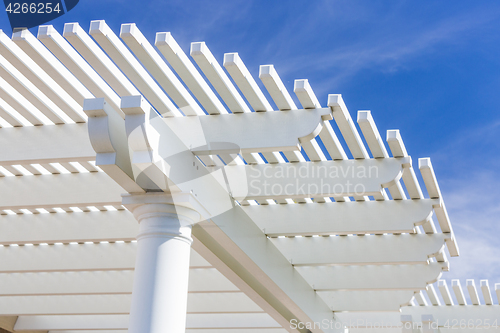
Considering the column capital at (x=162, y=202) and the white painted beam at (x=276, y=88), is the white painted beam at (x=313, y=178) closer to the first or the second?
the white painted beam at (x=276, y=88)

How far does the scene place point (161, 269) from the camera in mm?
5402

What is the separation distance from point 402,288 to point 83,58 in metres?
7.07

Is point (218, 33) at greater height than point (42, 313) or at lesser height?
greater

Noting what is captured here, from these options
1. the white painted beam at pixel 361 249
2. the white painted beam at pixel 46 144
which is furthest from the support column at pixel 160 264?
the white painted beam at pixel 361 249

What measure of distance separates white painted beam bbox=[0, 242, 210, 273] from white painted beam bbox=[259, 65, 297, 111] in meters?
4.67

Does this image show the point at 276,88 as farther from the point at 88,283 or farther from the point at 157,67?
the point at 88,283

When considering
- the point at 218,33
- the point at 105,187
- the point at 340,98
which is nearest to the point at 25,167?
the point at 105,187

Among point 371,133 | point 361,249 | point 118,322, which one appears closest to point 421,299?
point 361,249

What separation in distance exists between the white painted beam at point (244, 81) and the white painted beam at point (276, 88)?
0.14 metres

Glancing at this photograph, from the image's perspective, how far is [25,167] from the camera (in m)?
7.62

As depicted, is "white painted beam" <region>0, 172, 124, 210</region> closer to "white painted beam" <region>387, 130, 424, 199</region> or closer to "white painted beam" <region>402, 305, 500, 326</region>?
"white painted beam" <region>387, 130, 424, 199</region>

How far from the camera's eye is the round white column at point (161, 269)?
207 inches

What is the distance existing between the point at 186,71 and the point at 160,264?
6.08 feet

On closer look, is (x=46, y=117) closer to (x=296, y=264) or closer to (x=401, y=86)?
(x=296, y=264)
